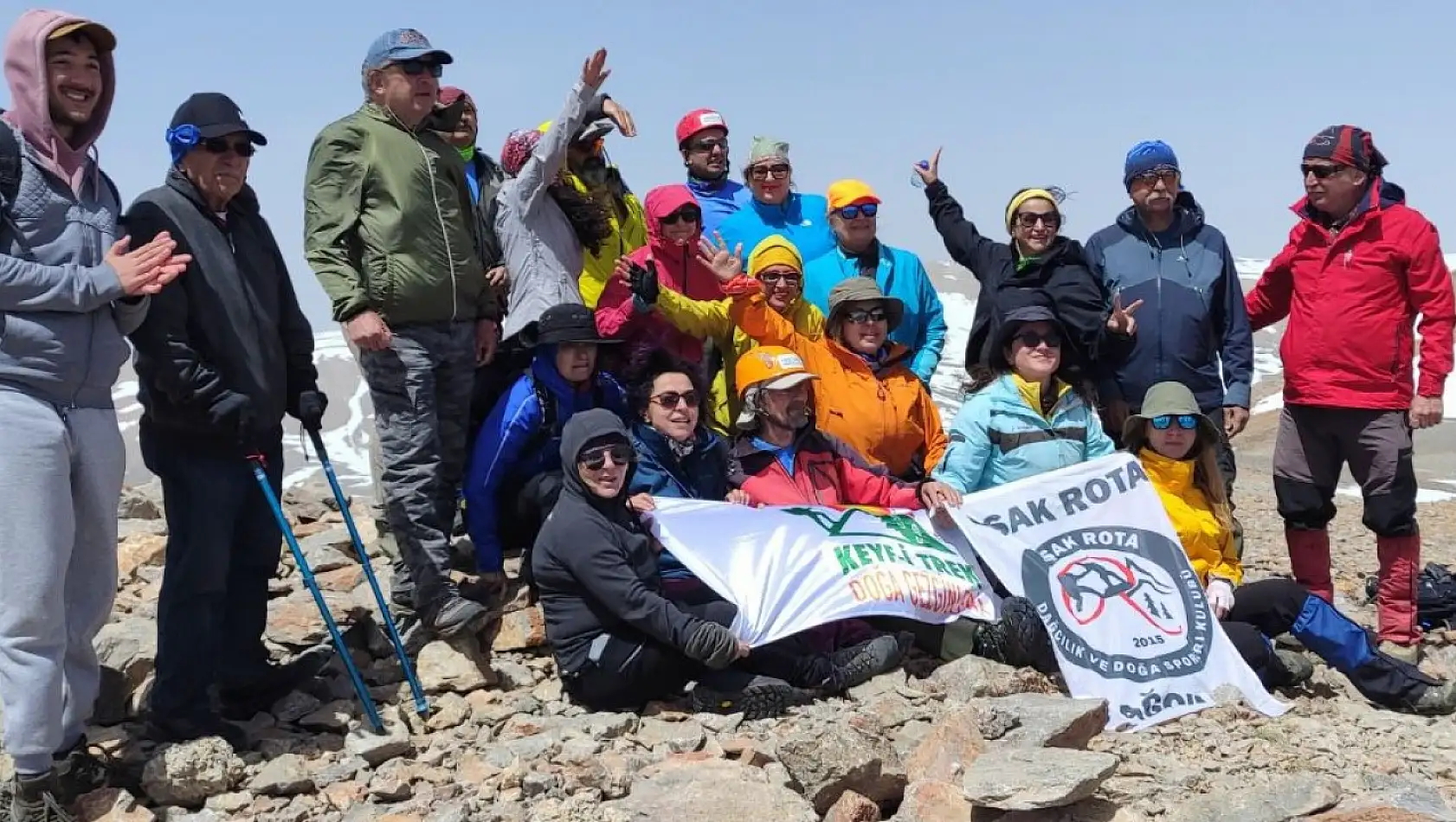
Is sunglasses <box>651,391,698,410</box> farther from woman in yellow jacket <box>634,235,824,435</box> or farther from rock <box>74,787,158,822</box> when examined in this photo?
rock <box>74,787,158,822</box>

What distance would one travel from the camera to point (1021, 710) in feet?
17.9

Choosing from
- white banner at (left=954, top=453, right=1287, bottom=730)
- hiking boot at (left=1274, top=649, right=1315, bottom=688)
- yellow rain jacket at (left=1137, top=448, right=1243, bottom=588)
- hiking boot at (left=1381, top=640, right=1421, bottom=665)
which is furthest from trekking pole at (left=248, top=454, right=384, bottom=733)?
hiking boot at (left=1381, top=640, right=1421, bottom=665)

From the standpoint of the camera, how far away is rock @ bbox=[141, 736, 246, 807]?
16.6 ft

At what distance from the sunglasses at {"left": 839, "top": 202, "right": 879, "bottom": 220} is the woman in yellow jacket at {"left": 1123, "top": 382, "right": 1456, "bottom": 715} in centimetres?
230

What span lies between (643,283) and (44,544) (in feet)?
11.3

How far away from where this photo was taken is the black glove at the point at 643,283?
6.83 m

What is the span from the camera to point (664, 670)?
609 cm

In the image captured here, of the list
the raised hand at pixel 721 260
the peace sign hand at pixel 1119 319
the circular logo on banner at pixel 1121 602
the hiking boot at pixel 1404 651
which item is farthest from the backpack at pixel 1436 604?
the raised hand at pixel 721 260

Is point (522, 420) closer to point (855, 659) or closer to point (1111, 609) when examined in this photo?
point (855, 659)

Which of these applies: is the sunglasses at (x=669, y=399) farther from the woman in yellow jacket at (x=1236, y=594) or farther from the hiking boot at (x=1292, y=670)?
the hiking boot at (x=1292, y=670)

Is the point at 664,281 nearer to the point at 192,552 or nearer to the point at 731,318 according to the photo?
the point at 731,318

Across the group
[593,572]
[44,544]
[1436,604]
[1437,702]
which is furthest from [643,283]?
→ [1436,604]

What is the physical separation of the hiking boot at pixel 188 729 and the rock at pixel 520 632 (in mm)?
1705

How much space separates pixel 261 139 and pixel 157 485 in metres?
7.30
